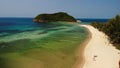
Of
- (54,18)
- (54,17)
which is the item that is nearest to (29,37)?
(54,18)

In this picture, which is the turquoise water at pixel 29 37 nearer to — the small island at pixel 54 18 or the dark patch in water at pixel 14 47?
the dark patch in water at pixel 14 47

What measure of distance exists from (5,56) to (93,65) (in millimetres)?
11577

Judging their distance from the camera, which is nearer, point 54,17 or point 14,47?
point 14,47

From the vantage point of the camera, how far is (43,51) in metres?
28.1

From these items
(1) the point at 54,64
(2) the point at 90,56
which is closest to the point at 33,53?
(1) the point at 54,64

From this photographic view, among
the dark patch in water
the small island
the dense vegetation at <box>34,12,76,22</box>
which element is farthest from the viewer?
the dense vegetation at <box>34,12,76,22</box>

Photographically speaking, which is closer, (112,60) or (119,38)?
(112,60)

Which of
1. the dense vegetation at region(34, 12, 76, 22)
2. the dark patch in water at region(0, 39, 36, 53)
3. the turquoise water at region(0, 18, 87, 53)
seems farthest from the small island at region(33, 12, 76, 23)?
the dark patch in water at region(0, 39, 36, 53)

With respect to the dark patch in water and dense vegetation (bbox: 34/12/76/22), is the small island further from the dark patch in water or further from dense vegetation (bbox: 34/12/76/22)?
the dark patch in water

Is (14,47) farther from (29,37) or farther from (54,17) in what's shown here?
(54,17)

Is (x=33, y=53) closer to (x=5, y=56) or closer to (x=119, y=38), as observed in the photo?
(x=5, y=56)

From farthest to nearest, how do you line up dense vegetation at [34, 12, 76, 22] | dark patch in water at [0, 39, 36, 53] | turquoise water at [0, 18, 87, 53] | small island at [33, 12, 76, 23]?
1. dense vegetation at [34, 12, 76, 22]
2. small island at [33, 12, 76, 23]
3. turquoise water at [0, 18, 87, 53]
4. dark patch in water at [0, 39, 36, 53]

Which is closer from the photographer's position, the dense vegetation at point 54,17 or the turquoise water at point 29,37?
the turquoise water at point 29,37

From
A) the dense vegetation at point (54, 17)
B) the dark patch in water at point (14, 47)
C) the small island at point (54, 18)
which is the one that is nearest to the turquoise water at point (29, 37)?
the dark patch in water at point (14, 47)
